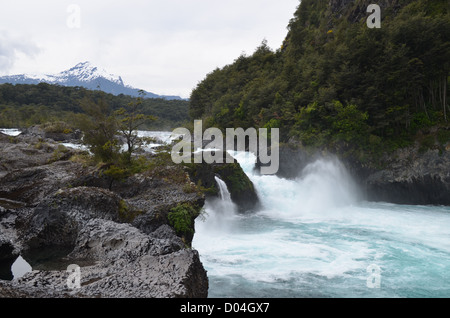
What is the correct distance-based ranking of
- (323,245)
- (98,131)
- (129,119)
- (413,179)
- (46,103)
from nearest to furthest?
1. (323,245)
2. (98,131)
3. (129,119)
4. (413,179)
5. (46,103)

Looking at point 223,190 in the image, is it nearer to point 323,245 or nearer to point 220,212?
point 220,212

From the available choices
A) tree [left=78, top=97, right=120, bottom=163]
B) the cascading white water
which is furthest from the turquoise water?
tree [left=78, top=97, right=120, bottom=163]

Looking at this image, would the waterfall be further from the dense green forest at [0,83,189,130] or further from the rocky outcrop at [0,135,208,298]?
the dense green forest at [0,83,189,130]

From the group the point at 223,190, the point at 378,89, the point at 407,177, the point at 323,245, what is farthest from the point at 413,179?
the point at 223,190

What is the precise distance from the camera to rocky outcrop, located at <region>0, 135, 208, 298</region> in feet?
13.6

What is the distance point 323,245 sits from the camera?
10719mm

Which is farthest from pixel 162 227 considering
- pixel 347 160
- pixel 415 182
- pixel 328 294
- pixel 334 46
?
→ pixel 334 46

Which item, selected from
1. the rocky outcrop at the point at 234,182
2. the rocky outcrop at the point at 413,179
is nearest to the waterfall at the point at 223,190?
the rocky outcrop at the point at 234,182

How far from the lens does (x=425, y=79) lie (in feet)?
60.2

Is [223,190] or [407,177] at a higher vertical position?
[407,177]

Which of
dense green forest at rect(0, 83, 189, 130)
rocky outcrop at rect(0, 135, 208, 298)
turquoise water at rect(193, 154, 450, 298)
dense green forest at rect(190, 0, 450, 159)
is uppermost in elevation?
dense green forest at rect(0, 83, 189, 130)

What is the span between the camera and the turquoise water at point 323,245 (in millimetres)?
7539

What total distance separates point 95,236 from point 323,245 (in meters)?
8.15

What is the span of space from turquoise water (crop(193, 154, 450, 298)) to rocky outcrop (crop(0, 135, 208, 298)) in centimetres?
246
